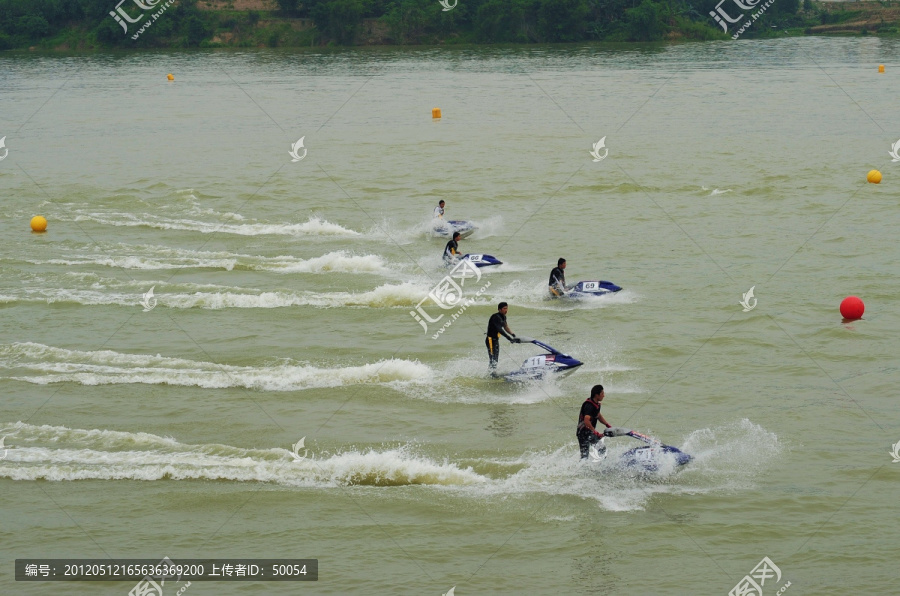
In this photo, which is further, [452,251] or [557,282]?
[452,251]

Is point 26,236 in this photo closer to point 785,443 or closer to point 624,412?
point 624,412

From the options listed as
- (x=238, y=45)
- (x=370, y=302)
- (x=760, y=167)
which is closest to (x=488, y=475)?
(x=370, y=302)

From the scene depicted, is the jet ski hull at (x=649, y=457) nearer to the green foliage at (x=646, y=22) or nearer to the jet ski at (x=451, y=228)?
the jet ski at (x=451, y=228)

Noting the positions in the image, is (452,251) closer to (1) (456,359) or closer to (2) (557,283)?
(2) (557,283)

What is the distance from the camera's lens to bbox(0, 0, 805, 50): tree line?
99000 mm

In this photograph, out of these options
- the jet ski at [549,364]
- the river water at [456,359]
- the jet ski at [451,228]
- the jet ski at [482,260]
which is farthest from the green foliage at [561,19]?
the jet ski at [549,364]

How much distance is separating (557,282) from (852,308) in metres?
6.96

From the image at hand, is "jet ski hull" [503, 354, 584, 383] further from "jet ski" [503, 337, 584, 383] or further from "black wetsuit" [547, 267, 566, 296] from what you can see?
"black wetsuit" [547, 267, 566, 296]

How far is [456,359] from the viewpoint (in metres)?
21.4

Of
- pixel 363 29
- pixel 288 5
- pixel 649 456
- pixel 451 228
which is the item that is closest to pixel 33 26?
pixel 288 5

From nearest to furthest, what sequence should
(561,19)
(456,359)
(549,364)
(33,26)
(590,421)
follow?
1. (590,421)
2. (549,364)
3. (456,359)
4. (561,19)
5. (33,26)

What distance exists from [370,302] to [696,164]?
821 inches

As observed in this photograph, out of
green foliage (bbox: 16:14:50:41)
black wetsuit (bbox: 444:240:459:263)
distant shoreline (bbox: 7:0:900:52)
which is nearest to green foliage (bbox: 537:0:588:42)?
distant shoreline (bbox: 7:0:900:52)

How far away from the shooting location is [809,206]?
3403cm
